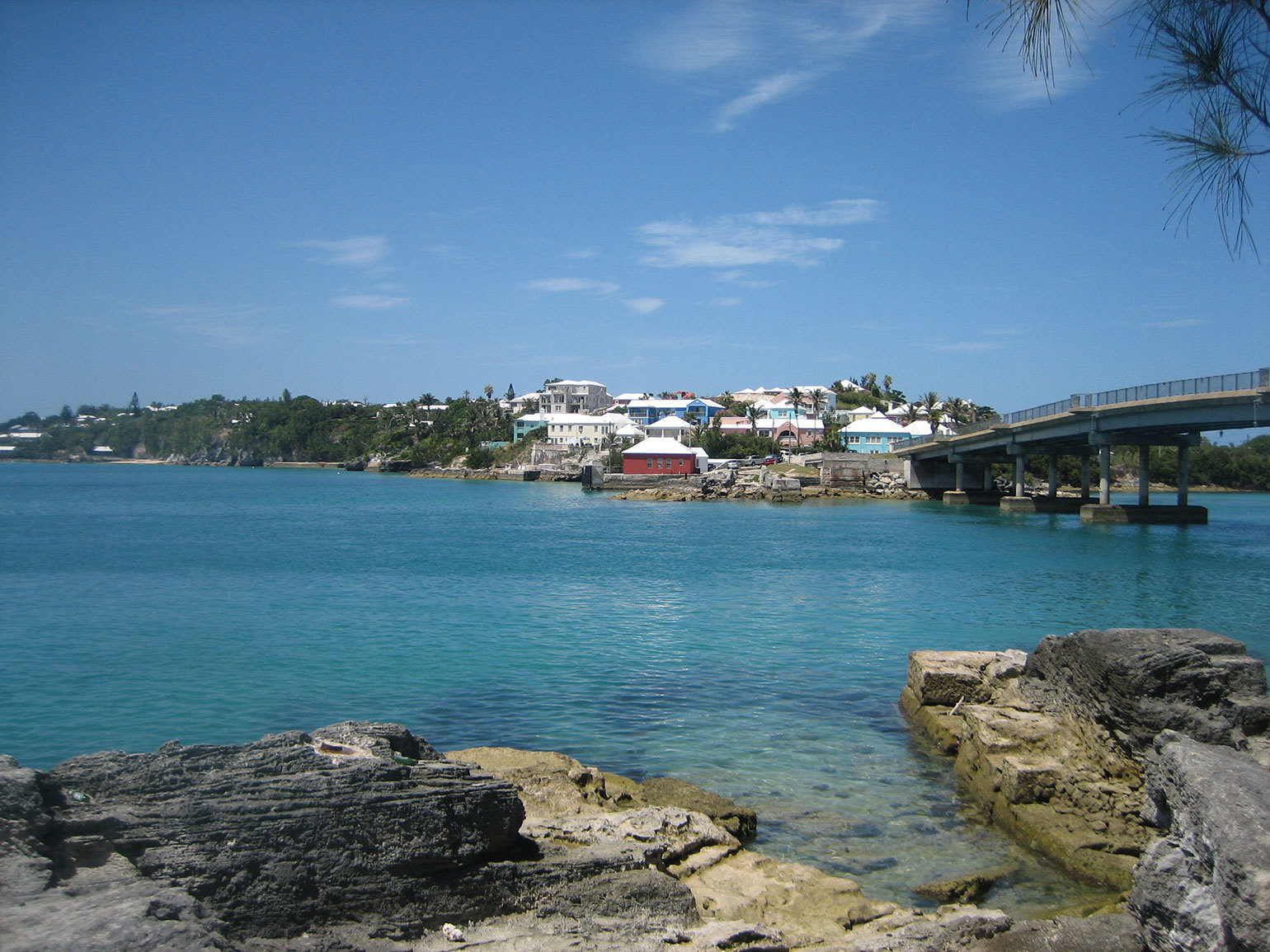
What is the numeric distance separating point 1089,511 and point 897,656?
48.9 meters

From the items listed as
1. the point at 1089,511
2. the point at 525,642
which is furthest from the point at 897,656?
the point at 1089,511

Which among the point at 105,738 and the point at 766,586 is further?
the point at 766,586

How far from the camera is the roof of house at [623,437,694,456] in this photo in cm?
9950

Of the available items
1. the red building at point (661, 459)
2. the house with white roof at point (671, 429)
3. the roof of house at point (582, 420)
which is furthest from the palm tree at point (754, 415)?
the red building at point (661, 459)

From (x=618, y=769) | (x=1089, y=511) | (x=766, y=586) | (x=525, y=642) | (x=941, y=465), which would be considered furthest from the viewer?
(x=941, y=465)

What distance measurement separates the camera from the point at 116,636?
71.5ft

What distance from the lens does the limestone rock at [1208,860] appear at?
541 centimetres

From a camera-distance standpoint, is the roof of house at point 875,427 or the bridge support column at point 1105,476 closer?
the bridge support column at point 1105,476

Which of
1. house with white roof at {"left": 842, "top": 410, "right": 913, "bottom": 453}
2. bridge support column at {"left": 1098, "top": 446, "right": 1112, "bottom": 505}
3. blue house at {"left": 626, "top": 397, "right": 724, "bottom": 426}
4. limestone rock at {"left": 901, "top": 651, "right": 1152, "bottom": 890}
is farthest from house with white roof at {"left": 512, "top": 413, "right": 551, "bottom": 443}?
limestone rock at {"left": 901, "top": 651, "right": 1152, "bottom": 890}

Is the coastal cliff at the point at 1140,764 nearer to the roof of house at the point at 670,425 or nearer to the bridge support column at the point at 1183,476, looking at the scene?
the bridge support column at the point at 1183,476

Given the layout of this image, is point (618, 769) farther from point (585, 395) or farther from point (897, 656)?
point (585, 395)

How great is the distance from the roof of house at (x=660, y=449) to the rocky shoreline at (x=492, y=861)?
8943cm

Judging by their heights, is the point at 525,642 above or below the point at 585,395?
below

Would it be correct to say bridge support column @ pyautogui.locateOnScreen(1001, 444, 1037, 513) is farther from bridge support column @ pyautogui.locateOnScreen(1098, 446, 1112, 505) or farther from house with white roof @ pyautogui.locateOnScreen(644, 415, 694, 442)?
house with white roof @ pyautogui.locateOnScreen(644, 415, 694, 442)
